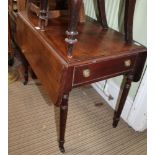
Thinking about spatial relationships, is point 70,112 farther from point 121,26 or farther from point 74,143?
point 121,26

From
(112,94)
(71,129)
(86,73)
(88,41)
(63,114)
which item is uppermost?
(88,41)

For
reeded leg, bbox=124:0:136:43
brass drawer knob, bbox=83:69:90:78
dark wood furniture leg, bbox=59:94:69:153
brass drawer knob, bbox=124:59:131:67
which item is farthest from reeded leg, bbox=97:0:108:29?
dark wood furniture leg, bbox=59:94:69:153

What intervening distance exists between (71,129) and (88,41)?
71 centimetres

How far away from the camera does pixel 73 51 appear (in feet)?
3.50

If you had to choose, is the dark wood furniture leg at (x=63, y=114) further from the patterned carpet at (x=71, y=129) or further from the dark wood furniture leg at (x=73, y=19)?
the dark wood furniture leg at (x=73, y=19)

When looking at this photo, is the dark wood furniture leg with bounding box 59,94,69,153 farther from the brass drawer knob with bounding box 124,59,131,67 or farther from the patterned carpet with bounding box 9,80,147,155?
the brass drawer knob with bounding box 124,59,131,67

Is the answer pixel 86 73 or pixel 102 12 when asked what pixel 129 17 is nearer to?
pixel 102 12

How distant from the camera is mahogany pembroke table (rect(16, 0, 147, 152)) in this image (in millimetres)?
1003

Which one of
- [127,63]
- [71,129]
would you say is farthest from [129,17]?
[71,129]

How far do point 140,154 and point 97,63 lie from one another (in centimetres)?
79
